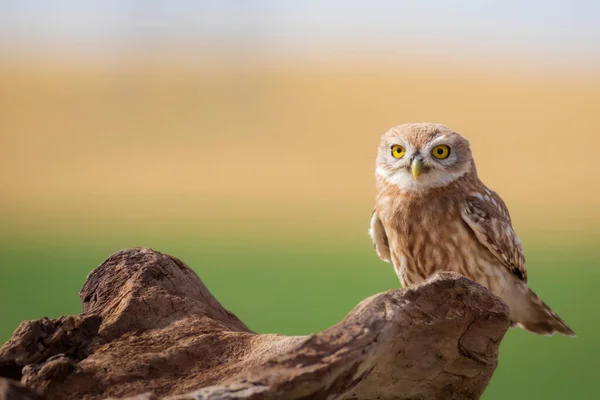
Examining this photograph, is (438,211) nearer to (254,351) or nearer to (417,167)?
(417,167)

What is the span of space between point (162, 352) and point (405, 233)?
1380 mm

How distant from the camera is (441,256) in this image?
136 inches

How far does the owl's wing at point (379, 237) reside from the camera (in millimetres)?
3779

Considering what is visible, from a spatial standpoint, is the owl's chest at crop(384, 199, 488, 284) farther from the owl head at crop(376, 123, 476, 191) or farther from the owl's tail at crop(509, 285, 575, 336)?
the owl's tail at crop(509, 285, 575, 336)

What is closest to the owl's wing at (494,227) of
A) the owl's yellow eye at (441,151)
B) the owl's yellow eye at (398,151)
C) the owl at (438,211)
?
the owl at (438,211)

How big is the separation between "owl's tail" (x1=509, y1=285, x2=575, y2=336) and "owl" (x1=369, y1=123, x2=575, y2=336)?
0.18 m

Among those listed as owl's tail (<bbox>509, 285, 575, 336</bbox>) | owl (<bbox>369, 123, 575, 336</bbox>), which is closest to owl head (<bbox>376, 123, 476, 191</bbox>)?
owl (<bbox>369, 123, 575, 336</bbox>)

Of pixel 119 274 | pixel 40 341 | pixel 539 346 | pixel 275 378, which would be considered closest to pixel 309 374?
pixel 275 378

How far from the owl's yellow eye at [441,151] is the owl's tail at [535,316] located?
823 mm

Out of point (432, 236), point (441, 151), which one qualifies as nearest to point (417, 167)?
point (441, 151)

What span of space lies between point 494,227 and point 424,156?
493 mm

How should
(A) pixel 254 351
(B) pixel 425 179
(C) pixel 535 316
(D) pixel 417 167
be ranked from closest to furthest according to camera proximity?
(A) pixel 254 351
(D) pixel 417 167
(B) pixel 425 179
(C) pixel 535 316

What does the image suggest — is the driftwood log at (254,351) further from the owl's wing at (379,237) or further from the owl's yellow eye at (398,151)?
the owl's wing at (379,237)

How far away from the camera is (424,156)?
10.9 feet
